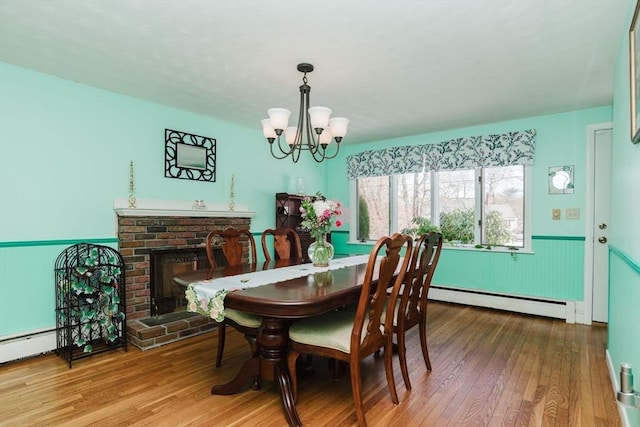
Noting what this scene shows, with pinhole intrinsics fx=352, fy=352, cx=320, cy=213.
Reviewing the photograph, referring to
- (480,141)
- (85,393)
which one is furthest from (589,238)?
(85,393)

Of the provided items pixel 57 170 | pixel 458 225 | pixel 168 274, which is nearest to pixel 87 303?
pixel 168 274

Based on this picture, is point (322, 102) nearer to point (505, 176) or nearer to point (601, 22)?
point (601, 22)

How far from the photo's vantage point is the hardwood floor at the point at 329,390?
1923 millimetres

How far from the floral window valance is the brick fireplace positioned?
2637mm

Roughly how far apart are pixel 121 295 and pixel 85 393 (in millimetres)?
1039

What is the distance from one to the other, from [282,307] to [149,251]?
2.25 m

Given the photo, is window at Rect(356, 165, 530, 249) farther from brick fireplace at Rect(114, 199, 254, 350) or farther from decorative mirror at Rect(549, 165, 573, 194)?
brick fireplace at Rect(114, 199, 254, 350)

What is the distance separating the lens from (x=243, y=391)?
222 cm

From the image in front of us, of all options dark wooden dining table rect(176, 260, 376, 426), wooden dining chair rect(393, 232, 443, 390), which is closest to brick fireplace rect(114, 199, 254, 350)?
dark wooden dining table rect(176, 260, 376, 426)

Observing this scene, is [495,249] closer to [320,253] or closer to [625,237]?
[625,237]

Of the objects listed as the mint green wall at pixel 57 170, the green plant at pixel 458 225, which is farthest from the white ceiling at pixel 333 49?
the green plant at pixel 458 225

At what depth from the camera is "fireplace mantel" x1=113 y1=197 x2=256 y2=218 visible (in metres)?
3.22

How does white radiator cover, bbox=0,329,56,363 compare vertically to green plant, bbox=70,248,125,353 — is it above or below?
below

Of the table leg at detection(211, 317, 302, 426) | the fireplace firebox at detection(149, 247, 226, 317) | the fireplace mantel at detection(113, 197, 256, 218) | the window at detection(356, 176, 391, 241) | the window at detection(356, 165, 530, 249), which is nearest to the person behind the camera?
the table leg at detection(211, 317, 302, 426)
